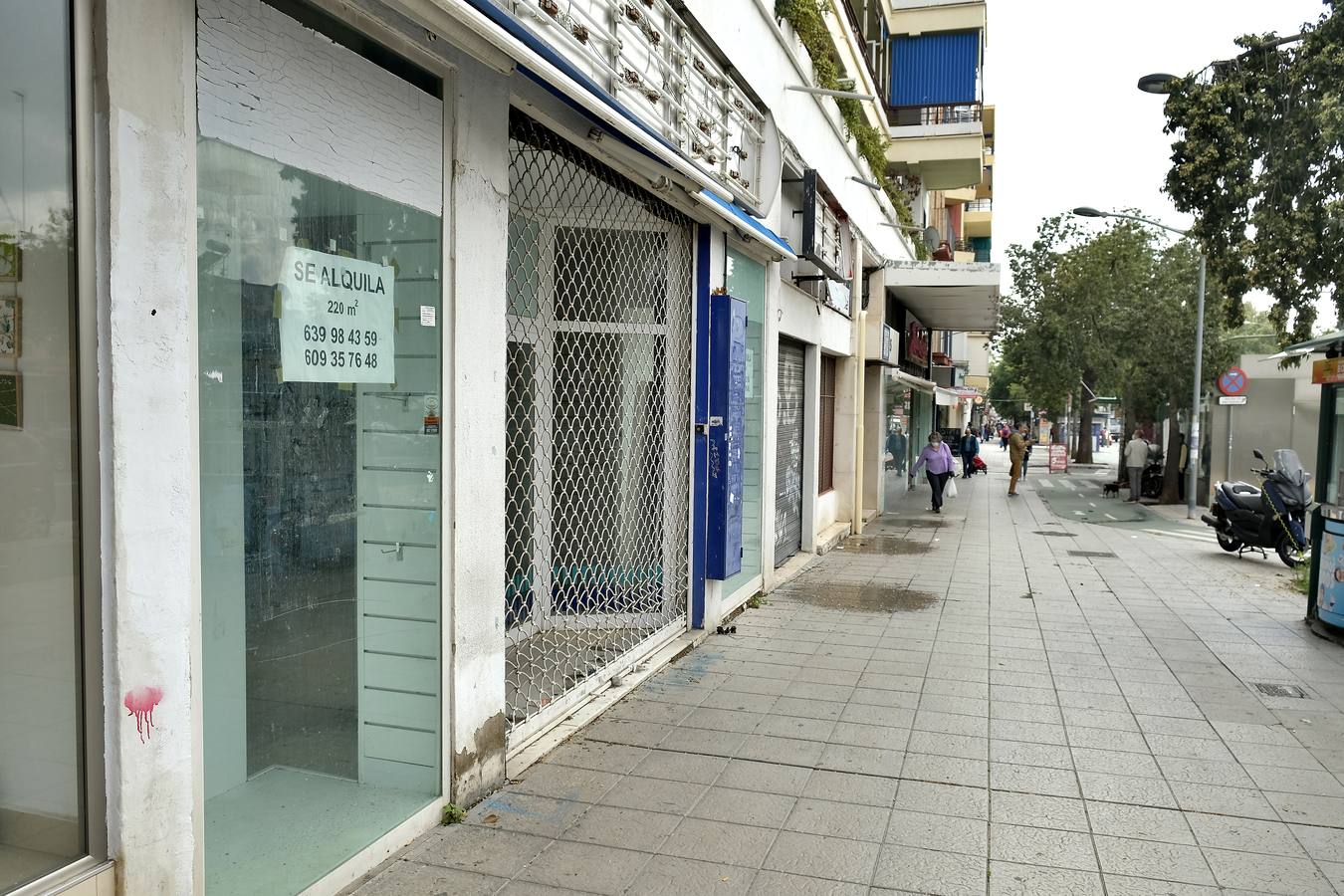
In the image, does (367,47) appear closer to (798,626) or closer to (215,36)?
(215,36)

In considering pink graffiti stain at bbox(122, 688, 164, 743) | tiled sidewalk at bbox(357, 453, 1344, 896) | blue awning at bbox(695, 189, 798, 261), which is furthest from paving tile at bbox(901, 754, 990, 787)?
blue awning at bbox(695, 189, 798, 261)

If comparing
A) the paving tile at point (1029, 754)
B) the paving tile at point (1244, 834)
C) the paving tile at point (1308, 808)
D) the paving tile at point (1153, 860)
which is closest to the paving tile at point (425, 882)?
the paving tile at point (1153, 860)

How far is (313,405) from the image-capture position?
3400 millimetres

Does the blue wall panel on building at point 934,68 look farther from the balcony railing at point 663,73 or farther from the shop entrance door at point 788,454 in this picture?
the balcony railing at point 663,73

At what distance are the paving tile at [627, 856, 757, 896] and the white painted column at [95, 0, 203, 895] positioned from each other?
1.57m

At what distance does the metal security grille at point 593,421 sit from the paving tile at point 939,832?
2235 mm

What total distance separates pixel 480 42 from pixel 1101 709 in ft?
16.5

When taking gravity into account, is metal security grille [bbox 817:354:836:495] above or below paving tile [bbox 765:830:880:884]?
above

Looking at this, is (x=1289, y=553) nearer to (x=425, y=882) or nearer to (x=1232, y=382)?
(x=1232, y=382)

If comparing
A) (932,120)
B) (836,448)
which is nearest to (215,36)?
(836,448)

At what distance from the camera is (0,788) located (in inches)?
95.5

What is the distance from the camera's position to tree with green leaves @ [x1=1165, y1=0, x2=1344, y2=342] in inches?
327

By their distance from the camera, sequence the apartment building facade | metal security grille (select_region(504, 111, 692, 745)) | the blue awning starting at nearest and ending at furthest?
the apartment building facade
metal security grille (select_region(504, 111, 692, 745))
the blue awning

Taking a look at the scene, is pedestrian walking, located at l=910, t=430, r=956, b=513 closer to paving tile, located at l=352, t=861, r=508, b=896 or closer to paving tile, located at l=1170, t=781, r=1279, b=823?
paving tile, located at l=1170, t=781, r=1279, b=823
